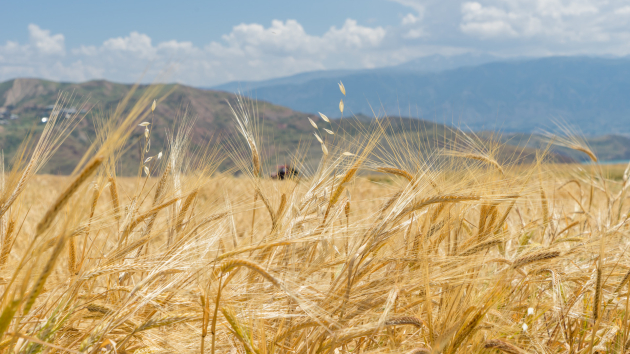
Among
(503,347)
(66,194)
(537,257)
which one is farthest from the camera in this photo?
(537,257)

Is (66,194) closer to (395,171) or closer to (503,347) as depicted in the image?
(503,347)

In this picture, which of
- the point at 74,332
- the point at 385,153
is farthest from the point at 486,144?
the point at 74,332

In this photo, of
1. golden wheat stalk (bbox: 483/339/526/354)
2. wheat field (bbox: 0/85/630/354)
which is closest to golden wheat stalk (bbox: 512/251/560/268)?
wheat field (bbox: 0/85/630/354)

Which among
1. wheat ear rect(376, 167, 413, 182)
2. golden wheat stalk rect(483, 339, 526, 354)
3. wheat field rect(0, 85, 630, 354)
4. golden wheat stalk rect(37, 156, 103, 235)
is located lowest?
golden wheat stalk rect(483, 339, 526, 354)

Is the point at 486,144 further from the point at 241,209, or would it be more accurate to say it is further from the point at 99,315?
the point at 99,315

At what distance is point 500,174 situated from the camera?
155 centimetres

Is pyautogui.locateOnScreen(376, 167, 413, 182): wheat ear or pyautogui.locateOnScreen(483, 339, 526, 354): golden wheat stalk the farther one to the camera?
pyautogui.locateOnScreen(376, 167, 413, 182): wheat ear

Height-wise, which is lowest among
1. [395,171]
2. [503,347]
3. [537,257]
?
[503,347]

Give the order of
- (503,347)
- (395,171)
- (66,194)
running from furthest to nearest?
(395,171)
(503,347)
(66,194)

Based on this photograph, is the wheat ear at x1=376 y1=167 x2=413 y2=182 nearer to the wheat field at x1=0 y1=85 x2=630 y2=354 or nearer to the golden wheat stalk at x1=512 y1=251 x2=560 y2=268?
the wheat field at x1=0 y1=85 x2=630 y2=354

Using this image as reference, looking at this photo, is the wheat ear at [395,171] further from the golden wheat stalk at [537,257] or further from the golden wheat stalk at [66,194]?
the golden wheat stalk at [66,194]

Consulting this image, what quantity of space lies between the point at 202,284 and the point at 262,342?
6.9 inches

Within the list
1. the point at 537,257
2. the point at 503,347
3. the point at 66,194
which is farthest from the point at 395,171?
the point at 66,194

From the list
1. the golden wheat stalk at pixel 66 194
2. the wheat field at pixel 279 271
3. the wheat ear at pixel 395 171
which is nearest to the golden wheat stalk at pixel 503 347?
the wheat field at pixel 279 271
